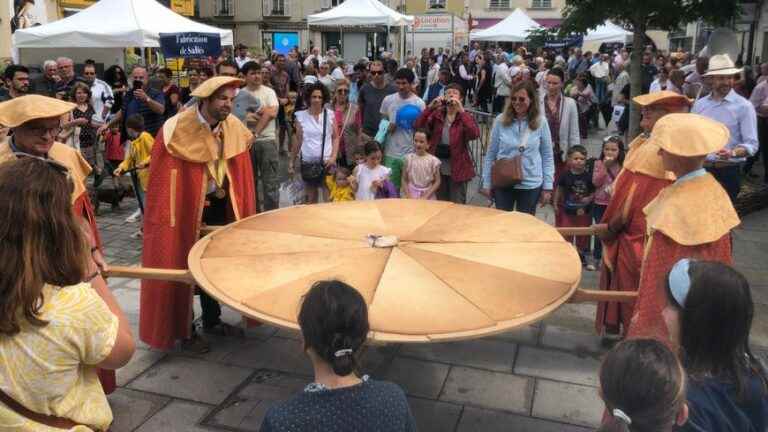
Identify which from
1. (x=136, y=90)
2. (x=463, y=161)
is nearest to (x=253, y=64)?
(x=136, y=90)

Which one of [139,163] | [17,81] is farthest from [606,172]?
[17,81]

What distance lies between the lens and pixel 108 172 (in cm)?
898

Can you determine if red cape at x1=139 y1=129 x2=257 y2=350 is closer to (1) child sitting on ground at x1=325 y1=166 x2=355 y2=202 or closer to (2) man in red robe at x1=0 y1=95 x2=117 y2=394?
(2) man in red robe at x1=0 y1=95 x2=117 y2=394

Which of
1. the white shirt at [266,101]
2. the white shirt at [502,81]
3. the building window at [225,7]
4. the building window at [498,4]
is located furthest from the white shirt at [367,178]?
the building window at [498,4]

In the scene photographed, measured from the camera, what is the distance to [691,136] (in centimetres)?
300

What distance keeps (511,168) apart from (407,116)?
5.14ft

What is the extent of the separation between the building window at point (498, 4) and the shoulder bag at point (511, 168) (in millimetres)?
44157

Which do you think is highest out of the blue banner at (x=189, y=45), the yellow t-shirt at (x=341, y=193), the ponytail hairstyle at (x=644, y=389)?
the blue banner at (x=189, y=45)

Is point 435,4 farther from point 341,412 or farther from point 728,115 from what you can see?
point 341,412

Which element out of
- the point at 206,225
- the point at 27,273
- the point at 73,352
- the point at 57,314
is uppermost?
the point at 27,273

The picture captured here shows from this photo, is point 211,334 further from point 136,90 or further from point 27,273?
point 136,90

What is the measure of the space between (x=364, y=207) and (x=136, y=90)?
14.7 ft

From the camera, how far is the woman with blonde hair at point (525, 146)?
527cm

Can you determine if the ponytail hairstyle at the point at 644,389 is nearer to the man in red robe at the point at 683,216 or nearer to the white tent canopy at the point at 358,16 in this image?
the man in red robe at the point at 683,216
